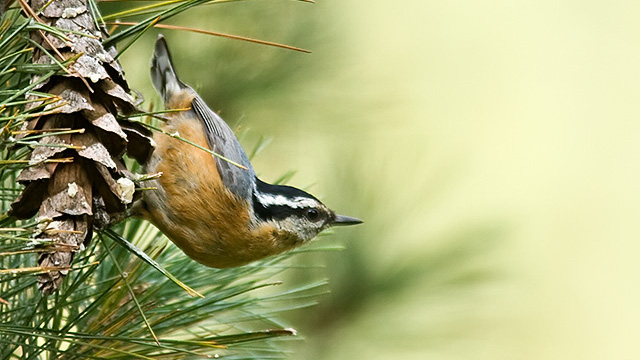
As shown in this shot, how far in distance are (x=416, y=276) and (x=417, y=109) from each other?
92cm

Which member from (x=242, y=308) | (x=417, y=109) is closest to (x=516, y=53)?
(x=417, y=109)

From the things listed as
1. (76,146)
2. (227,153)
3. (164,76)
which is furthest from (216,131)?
(76,146)

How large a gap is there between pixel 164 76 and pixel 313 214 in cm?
45

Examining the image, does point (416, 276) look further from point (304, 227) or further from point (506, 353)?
point (506, 353)

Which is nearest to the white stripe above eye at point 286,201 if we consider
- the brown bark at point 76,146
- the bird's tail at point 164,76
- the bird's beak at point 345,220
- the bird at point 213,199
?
the bird at point 213,199

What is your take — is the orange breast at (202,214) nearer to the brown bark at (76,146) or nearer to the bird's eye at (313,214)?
the bird's eye at (313,214)

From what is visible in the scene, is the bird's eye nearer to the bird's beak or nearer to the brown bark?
the bird's beak

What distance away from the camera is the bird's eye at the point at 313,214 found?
191 centimetres

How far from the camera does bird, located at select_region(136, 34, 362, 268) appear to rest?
1.65 m

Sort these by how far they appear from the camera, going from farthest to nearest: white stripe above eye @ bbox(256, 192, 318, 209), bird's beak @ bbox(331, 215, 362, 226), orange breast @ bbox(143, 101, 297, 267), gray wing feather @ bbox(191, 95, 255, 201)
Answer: bird's beak @ bbox(331, 215, 362, 226) < white stripe above eye @ bbox(256, 192, 318, 209) < gray wing feather @ bbox(191, 95, 255, 201) < orange breast @ bbox(143, 101, 297, 267)

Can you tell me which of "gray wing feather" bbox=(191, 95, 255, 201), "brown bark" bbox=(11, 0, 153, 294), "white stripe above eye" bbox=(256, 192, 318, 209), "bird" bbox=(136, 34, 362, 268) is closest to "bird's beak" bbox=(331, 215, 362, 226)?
"bird" bbox=(136, 34, 362, 268)

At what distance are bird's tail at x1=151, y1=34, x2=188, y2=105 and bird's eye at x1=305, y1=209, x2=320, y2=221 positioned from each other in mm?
388

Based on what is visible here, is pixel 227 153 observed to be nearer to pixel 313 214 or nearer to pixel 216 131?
pixel 216 131

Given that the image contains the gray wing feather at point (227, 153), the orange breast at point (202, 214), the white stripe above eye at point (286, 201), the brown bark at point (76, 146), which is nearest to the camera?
the brown bark at point (76, 146)
